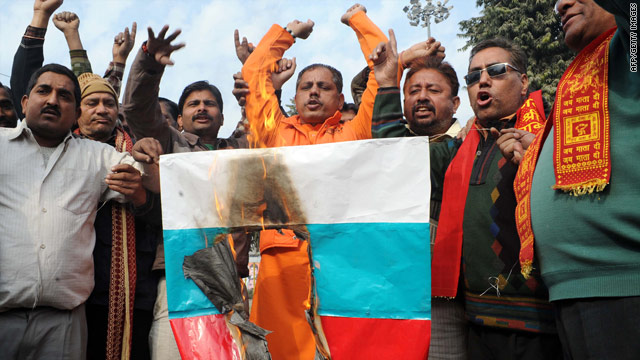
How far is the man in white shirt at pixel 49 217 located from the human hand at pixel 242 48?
1354 millimetres

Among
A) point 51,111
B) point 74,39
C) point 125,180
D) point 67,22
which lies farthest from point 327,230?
point 67,22

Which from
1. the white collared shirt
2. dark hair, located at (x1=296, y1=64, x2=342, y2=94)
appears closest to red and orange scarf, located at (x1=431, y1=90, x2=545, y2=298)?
dark hair, located at (x1=296, y1=64, x2=342, y2=94)

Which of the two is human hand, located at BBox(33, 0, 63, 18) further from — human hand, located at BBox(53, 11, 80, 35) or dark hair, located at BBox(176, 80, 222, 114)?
dark hair, located at BBox(176, 80, 222, 114)

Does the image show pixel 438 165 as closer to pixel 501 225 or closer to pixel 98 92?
pixel 501 225

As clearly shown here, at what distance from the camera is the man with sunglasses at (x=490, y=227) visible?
2391 mm

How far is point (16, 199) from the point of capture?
281 cm

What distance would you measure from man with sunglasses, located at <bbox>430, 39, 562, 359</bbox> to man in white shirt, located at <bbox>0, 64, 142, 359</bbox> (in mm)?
1761

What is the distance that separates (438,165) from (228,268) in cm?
139

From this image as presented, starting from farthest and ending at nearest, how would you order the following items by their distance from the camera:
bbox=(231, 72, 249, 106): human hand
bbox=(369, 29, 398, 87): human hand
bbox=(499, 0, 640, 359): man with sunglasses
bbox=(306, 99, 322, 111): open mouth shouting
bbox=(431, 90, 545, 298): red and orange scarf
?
bbox=(306, 99, 322, 111): open mouth shouting → bbox=(231, 72, 249, 106): human hand → bbox=(369, 29, 398, 87): human hand → bbox=(431, 90, 545, 298): red and orange scarf → bbox=(499, 0, 640, 359): man with sunglasses

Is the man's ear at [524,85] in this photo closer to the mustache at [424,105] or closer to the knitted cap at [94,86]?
the mustache at [424,105]

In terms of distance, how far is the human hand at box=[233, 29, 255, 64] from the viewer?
13.5ft

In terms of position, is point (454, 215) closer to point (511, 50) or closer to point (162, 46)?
point (511, 50)

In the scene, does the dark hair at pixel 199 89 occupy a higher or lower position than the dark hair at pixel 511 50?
higher

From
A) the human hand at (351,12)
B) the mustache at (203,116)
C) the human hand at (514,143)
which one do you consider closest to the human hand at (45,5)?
the mustache at (203,116)
